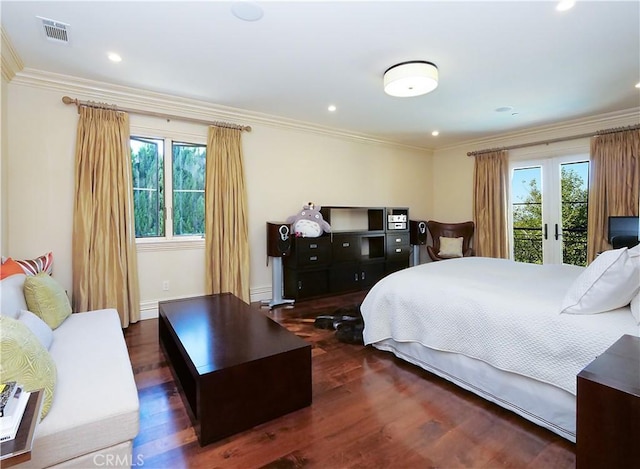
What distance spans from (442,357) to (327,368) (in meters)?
0.83

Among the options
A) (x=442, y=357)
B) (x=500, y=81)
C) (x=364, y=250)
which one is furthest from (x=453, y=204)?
(x=442, y=357)

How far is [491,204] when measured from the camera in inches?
199

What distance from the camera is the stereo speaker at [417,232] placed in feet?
18.1

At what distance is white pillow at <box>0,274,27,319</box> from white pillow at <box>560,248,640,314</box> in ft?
9.52

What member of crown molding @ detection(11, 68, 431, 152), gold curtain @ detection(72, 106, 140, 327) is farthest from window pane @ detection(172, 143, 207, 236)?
gold curtain @ detection(72, 106, 140, 327)

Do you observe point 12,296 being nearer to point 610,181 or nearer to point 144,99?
point 144,99

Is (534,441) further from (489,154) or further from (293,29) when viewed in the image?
(489,154)

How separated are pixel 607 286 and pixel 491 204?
3838 mm

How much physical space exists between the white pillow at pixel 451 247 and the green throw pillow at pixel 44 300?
5018 mm

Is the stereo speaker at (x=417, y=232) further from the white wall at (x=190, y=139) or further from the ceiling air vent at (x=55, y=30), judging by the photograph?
the ceiling air vent at (x=55, y=30)

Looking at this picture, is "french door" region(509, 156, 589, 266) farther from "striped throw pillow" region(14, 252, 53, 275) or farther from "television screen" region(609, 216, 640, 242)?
"striped throw pillow" region(14, 252, 53, 275)

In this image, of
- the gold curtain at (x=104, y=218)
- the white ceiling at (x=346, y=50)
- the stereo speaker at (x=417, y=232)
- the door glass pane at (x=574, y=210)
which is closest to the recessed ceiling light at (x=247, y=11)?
the white ceiling at (x=346, y=50)

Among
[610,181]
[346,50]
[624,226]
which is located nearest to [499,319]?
[346,50]

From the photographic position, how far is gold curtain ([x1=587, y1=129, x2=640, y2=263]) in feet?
12.4
